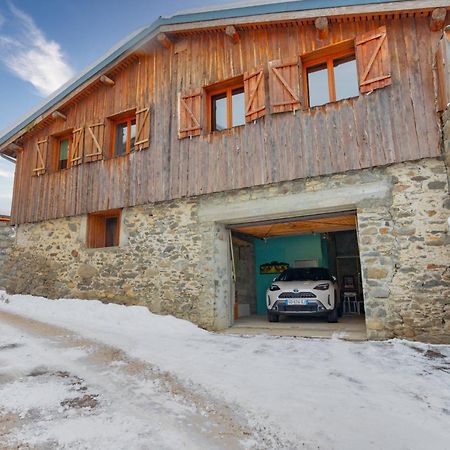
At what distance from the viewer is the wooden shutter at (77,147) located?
923 centimetres

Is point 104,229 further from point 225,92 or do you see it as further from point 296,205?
point 296,205

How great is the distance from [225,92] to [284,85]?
5.65 feet

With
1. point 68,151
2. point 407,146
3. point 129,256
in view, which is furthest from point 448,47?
point 68,151

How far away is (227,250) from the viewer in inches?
293

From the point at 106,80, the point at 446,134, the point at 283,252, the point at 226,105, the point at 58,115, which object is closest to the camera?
the point at 446,134

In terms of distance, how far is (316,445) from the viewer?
7.06 ft

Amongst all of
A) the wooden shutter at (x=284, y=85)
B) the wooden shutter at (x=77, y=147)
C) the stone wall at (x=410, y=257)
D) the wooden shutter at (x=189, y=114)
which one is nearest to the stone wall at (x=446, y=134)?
the stone wall at (x=410, y=257)

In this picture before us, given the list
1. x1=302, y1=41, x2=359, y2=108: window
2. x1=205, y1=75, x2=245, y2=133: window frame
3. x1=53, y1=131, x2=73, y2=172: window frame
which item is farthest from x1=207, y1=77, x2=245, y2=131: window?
x1=53, y1=131, x2=73, y2=172: window frame

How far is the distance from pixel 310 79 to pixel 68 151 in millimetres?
7589

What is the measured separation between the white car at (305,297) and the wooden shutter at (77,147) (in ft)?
21.6

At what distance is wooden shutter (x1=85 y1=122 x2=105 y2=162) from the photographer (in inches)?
350

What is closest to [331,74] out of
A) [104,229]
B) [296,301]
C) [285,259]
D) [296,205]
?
[296,205]

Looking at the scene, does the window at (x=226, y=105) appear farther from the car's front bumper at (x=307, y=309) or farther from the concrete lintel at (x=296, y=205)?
the car's front bumper at (x=307, y=309)

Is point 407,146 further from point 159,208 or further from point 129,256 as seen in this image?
point 129,256
